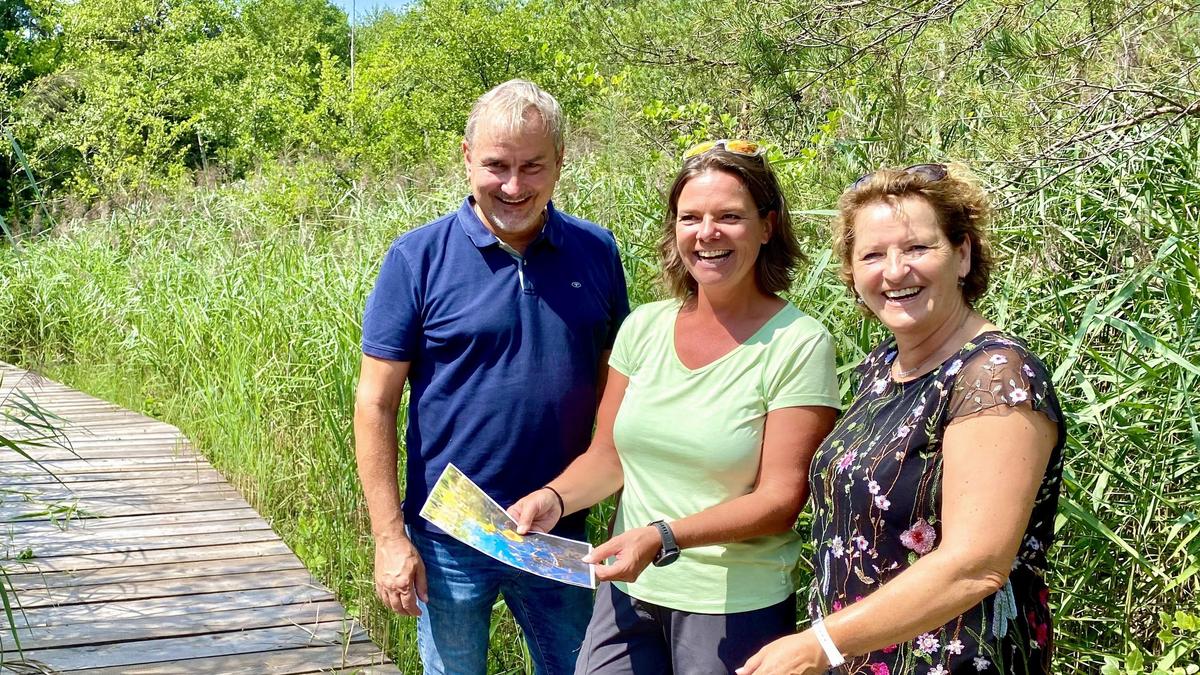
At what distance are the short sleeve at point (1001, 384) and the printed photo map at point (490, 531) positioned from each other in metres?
0.81

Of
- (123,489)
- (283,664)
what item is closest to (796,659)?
(283,664)

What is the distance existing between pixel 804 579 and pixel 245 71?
3185 centimetres

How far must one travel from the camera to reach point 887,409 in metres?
1.79

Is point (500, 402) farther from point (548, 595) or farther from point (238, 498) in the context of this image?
point (238, 498)

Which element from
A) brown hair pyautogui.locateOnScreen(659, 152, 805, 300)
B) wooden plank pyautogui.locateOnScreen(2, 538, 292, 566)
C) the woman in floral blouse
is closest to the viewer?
the woman in floral blouse

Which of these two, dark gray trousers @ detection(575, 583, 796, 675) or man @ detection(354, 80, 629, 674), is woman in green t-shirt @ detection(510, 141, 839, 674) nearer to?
dark gray trousers @ detection(575, 583, 796, 675)

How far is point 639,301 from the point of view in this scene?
153 inches

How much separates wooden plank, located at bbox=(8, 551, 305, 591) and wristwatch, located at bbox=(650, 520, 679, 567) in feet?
9.57

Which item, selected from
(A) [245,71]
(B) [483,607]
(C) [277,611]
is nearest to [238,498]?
(C) [277,611]

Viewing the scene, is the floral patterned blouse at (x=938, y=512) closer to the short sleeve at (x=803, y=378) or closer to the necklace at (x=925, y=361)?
the necklace at (x=925, y=361)

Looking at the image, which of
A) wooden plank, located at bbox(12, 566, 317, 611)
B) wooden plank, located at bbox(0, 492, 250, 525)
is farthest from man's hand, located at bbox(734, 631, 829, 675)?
wooden plank, located at bbox(0, 492, 250, 525)

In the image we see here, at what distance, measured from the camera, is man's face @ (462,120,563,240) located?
237 cm

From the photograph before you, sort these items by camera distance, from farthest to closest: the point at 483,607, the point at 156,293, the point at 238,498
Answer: the point at 156,293, the point at 238,498, the point at 483,607

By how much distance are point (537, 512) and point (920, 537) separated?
891 mm
